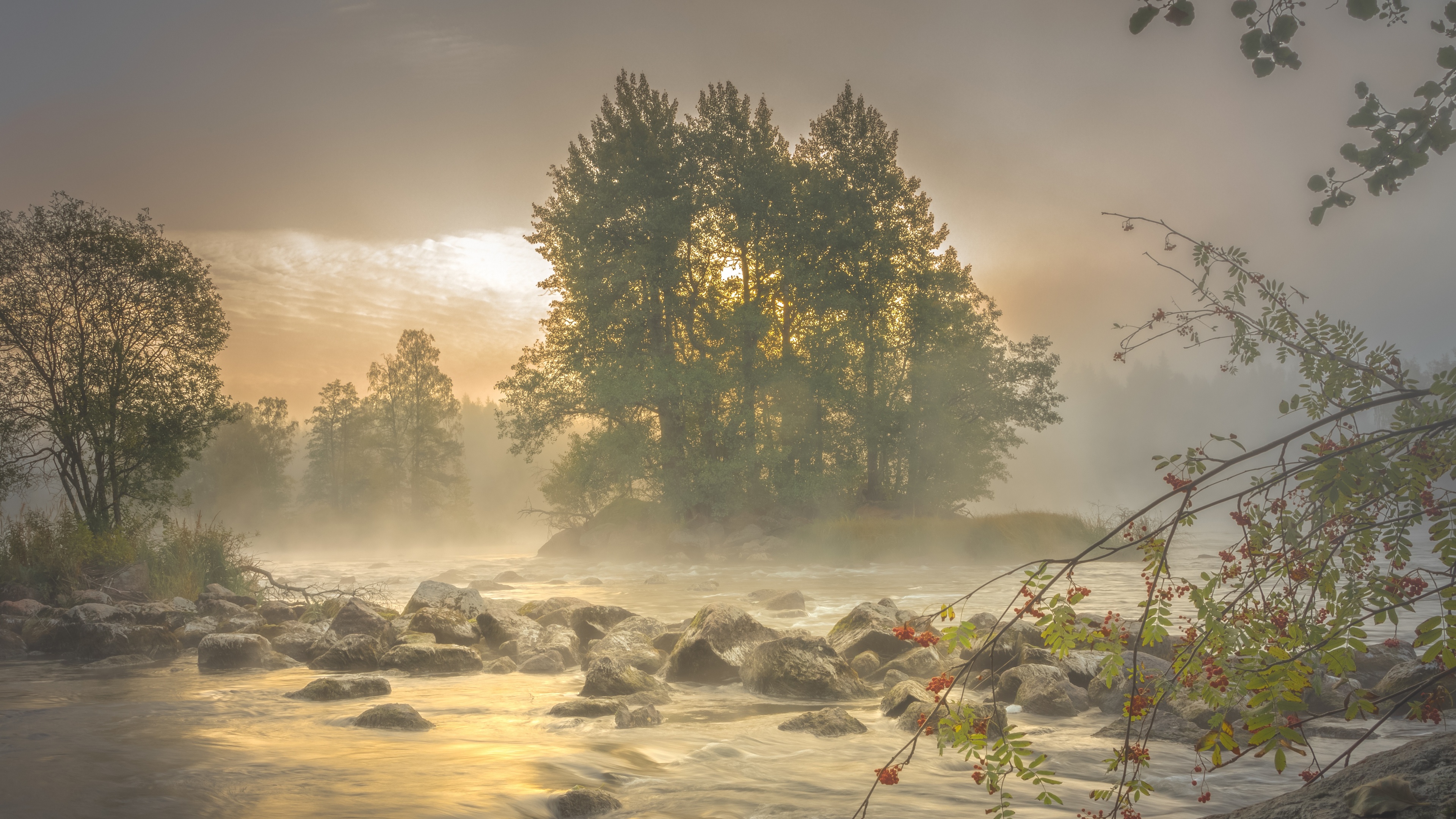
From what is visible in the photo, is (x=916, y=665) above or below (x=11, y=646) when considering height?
below

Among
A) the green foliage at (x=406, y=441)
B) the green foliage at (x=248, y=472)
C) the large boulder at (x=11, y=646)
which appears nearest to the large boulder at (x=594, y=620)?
the large boulder at (x=11, y=646)

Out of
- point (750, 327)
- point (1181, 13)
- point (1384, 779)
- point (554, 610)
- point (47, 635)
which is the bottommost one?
point (554, 610)

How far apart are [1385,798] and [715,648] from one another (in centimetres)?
807

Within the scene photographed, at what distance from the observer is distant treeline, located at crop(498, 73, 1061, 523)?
31422 mm

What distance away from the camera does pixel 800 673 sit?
29.8ft

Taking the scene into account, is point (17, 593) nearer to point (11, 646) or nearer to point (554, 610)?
point (11, 646)

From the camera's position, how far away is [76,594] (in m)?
14.7

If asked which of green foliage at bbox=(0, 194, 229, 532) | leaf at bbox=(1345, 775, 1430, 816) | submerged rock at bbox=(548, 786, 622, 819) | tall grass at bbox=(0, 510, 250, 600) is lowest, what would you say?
submerged rock at bbox=(548, 786, 622, 819)

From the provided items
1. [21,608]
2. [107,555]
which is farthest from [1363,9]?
[107,555]

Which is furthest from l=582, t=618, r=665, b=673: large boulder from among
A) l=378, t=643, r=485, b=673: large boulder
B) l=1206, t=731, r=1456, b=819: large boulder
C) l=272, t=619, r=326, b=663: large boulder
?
l=1206, t=731, r=1456, b=819: large boulder

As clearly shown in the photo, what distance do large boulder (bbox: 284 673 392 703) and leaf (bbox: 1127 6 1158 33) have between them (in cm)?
928

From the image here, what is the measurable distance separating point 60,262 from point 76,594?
26.4 ft

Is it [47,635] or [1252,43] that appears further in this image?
[47,635]

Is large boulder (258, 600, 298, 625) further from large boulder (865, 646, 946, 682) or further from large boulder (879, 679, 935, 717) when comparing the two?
large boulder (879, 679, 935, 717)
